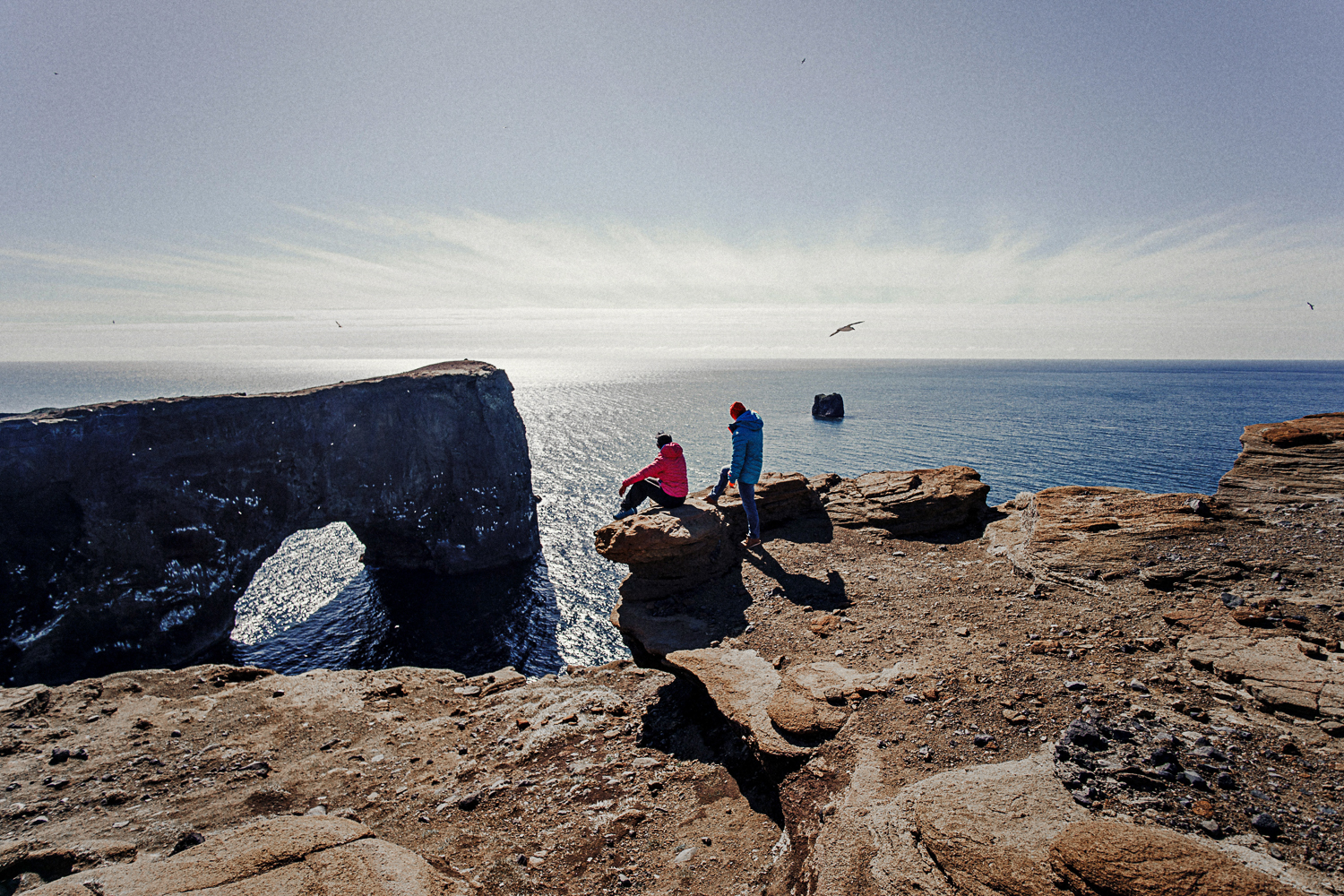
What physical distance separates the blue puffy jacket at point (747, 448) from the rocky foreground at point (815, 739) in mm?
1524

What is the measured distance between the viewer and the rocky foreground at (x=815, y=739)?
4234 millimetres

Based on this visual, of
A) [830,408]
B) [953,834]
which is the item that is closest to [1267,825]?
[953,834]

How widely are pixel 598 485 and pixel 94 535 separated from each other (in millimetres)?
34368

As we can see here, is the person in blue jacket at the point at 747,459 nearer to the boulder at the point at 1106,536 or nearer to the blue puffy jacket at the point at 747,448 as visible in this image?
the blue puffy jacket at the point at 747,448

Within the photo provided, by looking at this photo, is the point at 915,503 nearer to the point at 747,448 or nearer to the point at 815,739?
the point at 747,448

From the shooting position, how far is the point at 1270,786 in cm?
439

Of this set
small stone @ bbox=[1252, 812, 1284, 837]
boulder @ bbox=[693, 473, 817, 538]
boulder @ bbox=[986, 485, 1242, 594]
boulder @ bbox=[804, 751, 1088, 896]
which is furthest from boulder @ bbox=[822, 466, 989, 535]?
small stone @ bbox=[1252, 812, 1284, 837]

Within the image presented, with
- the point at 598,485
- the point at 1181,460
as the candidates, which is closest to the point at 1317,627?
the point at 598,485

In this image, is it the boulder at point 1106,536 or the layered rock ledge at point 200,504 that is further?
the layered rock ledge at point 200,504

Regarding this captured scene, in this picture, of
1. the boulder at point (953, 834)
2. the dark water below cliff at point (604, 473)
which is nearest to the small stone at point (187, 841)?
the boulder at point (953, 834)

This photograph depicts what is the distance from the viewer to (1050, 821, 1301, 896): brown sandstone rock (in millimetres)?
3367

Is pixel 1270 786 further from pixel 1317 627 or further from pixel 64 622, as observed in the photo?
pixel 64 622

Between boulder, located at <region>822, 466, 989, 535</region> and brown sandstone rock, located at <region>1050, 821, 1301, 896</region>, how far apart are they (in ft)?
31.4

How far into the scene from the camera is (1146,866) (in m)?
3.57
